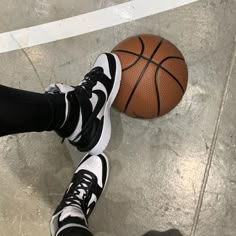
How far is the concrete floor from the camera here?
73.9 inches

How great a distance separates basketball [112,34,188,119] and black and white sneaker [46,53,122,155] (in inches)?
2.0

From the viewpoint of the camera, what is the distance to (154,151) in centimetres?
191

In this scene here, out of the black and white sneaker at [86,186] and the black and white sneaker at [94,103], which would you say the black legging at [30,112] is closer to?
the black and white sneaker at [94,103]

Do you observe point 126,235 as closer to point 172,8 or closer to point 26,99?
point 26,99

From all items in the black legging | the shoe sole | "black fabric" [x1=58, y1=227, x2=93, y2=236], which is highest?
the black legging

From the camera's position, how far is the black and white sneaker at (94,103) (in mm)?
1622

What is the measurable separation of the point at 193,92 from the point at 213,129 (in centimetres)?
20

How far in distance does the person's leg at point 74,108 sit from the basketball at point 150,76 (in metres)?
0.05

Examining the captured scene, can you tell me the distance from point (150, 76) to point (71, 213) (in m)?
0.68

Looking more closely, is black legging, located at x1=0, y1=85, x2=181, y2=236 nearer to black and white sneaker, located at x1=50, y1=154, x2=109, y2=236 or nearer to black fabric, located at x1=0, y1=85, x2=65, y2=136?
black fabric, located at x1=0, y1=85, x2=65, y2=136

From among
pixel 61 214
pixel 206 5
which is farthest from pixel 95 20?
pixel 61 214

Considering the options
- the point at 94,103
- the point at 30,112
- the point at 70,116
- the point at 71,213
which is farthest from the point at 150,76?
the point at 71,213

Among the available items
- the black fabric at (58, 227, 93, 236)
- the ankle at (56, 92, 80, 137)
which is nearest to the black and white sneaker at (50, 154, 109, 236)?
the black fabric at (58, 227, 93, 236)

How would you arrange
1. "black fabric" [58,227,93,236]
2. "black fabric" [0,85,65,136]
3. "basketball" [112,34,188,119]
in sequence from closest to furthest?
"black fabric" [0,85,65,136] < "black fabric" [58,227,93,236] < "basketball" [112,34,188,119]
